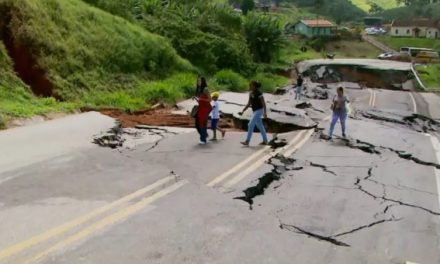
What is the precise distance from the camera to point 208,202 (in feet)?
24.7

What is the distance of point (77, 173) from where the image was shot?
28.7 feet

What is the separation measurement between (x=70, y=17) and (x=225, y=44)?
51.6 ft

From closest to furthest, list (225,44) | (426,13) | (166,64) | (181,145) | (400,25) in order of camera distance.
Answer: (181,145), (166,64), (225,44), (400,25), (426,13)

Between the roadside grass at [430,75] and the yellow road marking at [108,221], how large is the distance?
44.1m

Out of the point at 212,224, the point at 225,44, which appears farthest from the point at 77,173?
the point at 225,44

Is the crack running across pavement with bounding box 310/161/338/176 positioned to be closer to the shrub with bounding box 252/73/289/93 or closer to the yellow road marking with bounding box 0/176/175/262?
the yellow road marking with bounding box 0/176/175/262

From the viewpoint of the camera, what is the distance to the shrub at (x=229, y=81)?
3118cm

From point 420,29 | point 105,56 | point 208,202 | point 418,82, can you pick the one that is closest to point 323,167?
point 208,202

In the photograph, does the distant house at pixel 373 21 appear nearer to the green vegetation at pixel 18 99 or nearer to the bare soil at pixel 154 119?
the bare soil at pixel 154 119

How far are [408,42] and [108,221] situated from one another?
289 ft

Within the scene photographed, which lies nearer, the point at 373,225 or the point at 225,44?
the point at 373,225

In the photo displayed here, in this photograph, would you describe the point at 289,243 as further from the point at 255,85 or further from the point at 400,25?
the point at 400,25

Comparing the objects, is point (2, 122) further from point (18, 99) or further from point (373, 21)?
point (373, 21)

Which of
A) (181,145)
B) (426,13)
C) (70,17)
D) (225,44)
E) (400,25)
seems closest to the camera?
(181,145)
